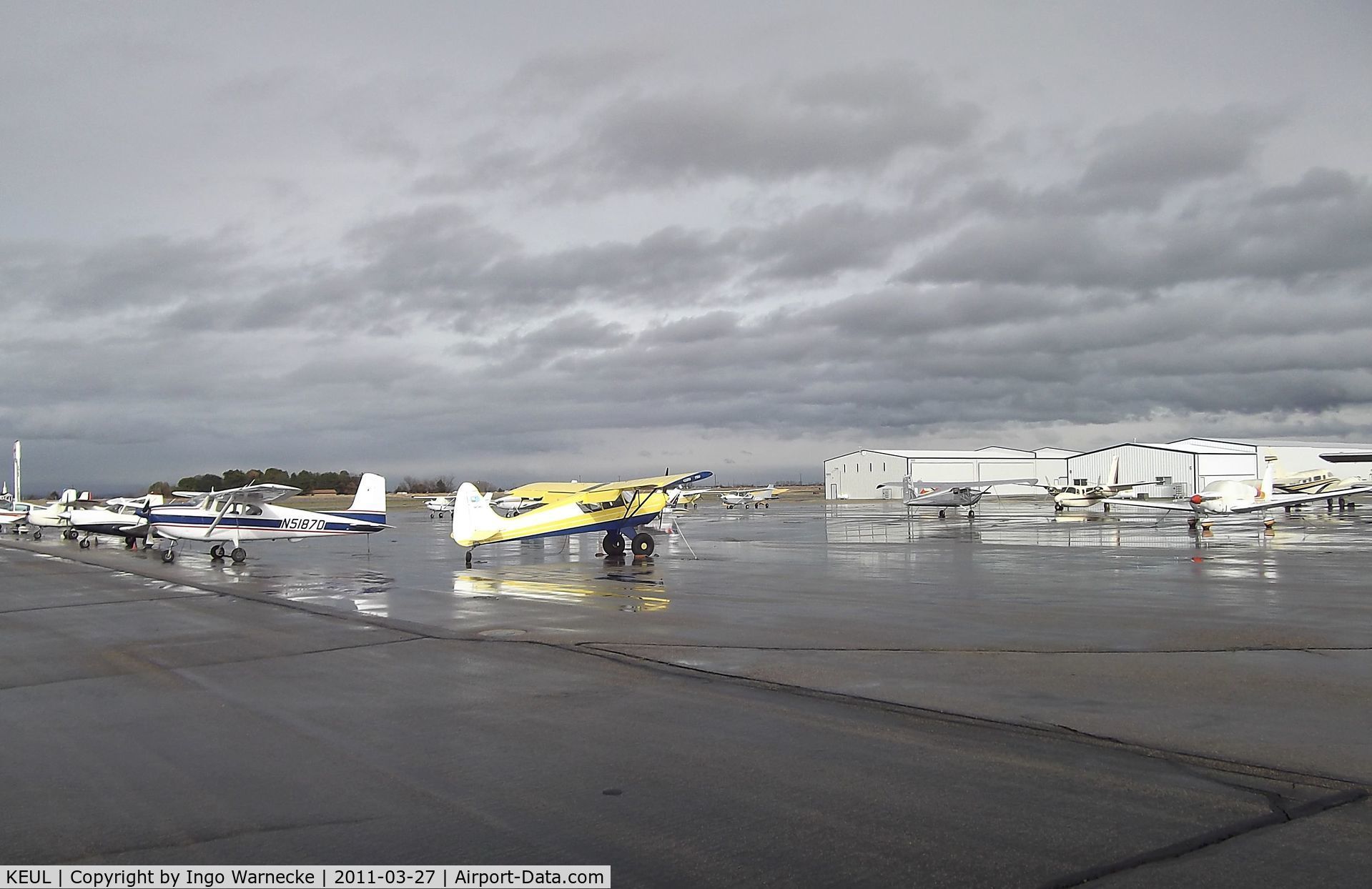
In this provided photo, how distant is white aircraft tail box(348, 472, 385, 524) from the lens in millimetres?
29562

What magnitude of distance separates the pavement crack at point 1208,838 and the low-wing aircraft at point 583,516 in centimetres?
1989

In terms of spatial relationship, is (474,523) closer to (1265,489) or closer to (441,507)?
(1265,489)

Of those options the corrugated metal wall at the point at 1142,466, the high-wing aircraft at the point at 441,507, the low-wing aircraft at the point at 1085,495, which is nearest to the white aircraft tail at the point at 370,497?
the high-wing aircraft at the point at 441,507

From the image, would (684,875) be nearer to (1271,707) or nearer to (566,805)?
(566,805)

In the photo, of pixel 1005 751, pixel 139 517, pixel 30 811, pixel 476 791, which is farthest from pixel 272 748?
pixel 139 517

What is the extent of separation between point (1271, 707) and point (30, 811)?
28.8 feet

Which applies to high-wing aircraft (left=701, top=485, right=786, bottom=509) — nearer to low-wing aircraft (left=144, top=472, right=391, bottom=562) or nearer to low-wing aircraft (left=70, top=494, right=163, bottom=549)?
low-wing aircraft (left=70, top=494, right=163, bottom=549)

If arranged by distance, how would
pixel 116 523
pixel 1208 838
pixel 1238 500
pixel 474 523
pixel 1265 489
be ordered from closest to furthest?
pixel 1208 838
pixel 474 523
pixel 116 523
pixel 1238 500
pixel 1265 489

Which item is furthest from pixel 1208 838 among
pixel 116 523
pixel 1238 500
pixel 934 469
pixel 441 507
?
pixel 934 469

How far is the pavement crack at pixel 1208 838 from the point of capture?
4.02 meters

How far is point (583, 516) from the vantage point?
24.4 meters

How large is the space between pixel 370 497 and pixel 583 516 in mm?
9505

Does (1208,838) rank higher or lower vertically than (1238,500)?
lower

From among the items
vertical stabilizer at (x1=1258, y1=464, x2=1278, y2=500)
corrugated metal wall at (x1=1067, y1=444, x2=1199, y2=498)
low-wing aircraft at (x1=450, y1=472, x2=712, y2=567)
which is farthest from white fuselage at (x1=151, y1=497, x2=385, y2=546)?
corrugated metal wall at (x1=1067, y1=444, x2=1199, y2=498)
